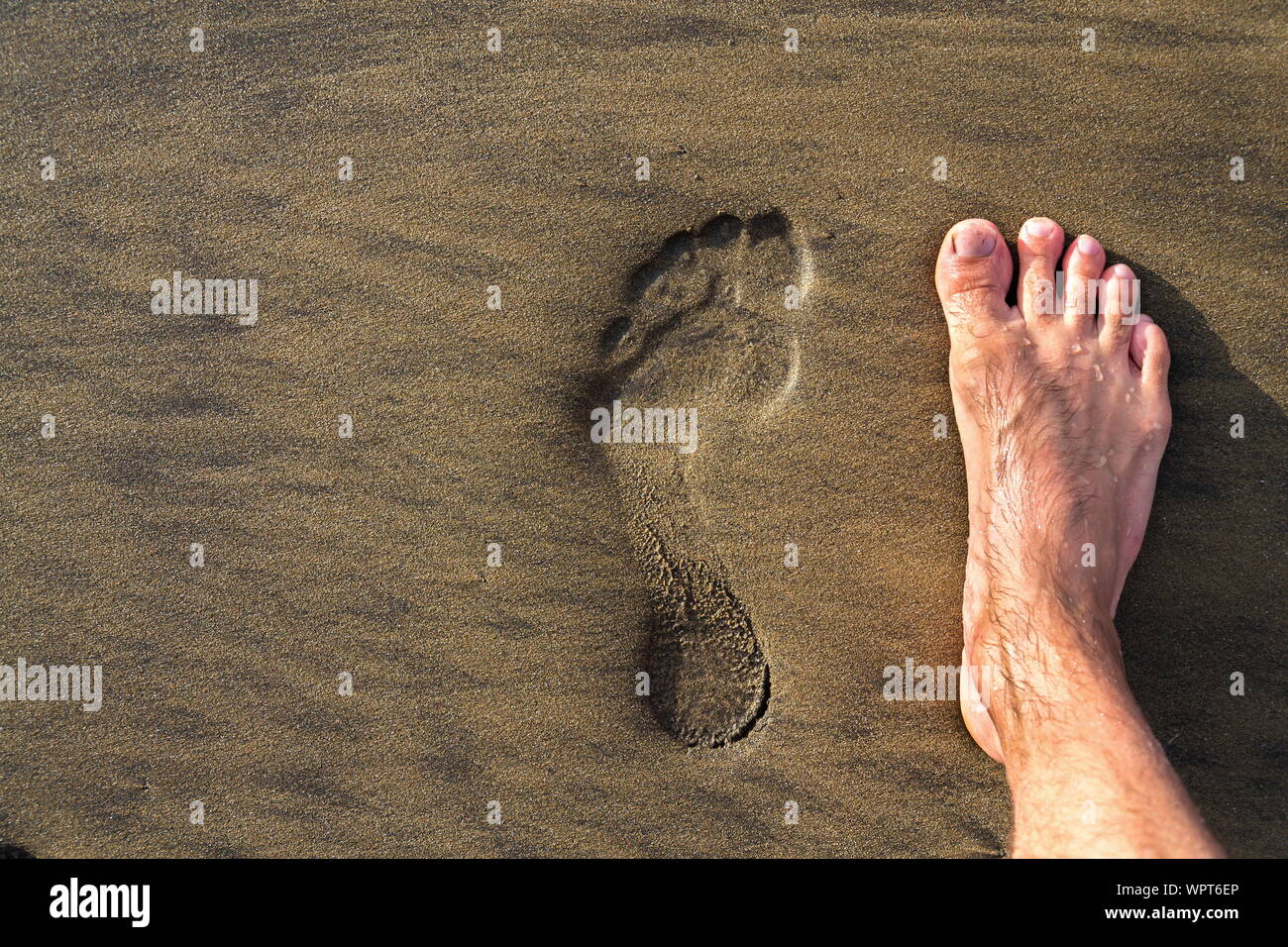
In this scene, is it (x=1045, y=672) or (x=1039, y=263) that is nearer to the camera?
(x=1045, y=672)

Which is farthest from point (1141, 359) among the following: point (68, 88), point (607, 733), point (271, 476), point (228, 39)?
point (68, 88)

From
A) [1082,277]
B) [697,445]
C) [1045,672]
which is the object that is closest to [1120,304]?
[1082,277]

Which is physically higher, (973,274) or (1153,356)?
(973,274)

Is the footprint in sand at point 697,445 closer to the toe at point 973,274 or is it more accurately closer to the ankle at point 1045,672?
the toe at point 973,274

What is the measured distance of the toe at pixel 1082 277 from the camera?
2.28m

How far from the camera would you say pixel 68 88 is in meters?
2.40

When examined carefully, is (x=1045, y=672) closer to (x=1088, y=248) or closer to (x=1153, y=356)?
(x=1153, y=356)

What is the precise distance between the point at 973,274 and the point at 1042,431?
476mm

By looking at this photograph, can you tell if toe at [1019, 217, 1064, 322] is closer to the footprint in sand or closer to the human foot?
the human foot

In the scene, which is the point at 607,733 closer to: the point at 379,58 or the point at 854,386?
the point at 854,386

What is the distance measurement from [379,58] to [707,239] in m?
1.07

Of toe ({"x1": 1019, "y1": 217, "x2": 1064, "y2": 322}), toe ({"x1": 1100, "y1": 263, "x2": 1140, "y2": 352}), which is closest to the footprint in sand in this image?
toe ({"x1": 1019, "y1": 217, "x2": 1064, "y2": 322})

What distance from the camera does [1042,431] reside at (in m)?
2.32
